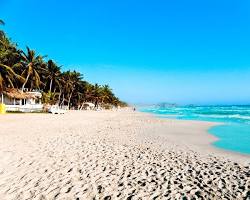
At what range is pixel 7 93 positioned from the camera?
36875 millimetres

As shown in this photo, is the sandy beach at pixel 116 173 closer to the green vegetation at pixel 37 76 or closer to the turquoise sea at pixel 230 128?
the turquoise sea at pixel 230 128

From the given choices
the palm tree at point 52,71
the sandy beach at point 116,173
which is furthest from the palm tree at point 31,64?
the sandy beach at point 116,173

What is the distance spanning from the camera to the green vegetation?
3791 cm

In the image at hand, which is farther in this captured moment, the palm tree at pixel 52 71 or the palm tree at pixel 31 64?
the palm tree at pixel 52 71

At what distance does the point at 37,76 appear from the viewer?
139 ft

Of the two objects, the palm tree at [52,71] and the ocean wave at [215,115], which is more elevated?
the palm tree at [52,71]

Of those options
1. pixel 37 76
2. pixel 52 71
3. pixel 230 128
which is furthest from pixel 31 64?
pixel 230 128

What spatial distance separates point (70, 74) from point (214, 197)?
59.5 m

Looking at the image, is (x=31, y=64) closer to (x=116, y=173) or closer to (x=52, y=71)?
(x=52, y=71)

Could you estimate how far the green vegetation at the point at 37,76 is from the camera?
37.9 meters

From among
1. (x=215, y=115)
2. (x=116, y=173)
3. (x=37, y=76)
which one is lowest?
(x=116, y=173)

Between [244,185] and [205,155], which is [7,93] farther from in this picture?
[244,185]

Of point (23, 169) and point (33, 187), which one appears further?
point (23, 169)

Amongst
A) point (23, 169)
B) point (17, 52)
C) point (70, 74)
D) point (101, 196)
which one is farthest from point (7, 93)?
point (101, 196)
